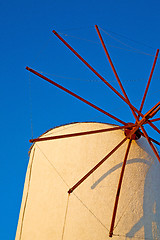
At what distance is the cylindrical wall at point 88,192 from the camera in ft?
26.0

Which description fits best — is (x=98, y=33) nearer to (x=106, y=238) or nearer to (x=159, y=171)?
(x=159, y=171)

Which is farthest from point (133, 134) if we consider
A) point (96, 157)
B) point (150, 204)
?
point (150, 204)

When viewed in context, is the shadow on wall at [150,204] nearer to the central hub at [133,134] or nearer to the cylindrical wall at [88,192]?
the cylindrical wall at [88,192]

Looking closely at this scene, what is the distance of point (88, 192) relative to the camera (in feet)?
27.0

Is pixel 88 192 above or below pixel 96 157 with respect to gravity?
below

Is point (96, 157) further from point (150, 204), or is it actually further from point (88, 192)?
point (150, 204)

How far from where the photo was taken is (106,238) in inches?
304

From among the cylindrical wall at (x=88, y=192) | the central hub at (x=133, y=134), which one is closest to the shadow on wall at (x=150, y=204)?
the cylindrical wall at (x=88, y=192)

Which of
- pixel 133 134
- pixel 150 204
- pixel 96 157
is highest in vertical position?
pixel 133 134

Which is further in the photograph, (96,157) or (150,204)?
(96,157)

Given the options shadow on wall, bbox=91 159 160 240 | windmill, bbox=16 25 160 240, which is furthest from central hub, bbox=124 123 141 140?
shadow on wall, bbox=91 159 160 240

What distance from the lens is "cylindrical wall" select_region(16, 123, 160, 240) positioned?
7.93 metres

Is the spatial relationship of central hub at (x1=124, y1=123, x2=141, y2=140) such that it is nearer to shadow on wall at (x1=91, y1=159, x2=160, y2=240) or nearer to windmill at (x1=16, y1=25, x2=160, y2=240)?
windmill at (x1=16, y1=25, x2=160, y2=240)

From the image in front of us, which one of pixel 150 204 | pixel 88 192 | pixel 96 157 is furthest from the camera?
pixel 96 157
